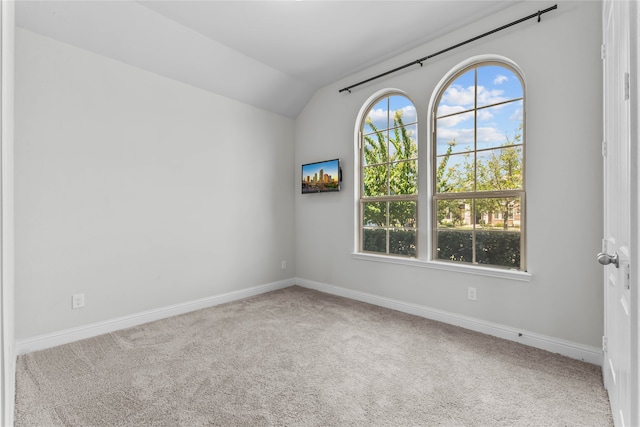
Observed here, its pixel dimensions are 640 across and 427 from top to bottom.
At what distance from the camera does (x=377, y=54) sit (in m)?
3.37

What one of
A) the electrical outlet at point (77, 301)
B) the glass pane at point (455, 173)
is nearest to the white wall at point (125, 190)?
the electrical outlet at point (77, 301)

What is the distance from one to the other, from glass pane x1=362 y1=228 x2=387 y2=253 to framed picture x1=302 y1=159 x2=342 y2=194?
2.18ft

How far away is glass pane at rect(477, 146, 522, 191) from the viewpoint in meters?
2.67

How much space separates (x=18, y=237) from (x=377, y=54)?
3.61 metres

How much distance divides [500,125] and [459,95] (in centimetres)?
50

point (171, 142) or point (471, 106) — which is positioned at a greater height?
point (471, 106)

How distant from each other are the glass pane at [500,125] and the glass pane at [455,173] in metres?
0.18

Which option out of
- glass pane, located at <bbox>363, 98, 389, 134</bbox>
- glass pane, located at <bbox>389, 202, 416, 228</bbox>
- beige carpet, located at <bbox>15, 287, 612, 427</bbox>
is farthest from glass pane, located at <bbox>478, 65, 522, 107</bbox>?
beige carpet, located at <bbox>15, 287, 612, 427</bbox>

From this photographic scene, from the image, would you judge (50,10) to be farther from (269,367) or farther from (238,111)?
(269,367)

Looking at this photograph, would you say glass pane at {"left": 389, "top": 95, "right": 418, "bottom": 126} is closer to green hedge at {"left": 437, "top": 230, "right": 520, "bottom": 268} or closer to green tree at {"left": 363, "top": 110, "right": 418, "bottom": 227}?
green tree at {"left": 363, "top": 110, "right": 418, "bottom": 227}

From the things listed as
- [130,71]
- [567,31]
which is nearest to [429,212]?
[567,31]

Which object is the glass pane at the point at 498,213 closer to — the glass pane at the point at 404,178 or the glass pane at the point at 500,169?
the glass pane at the point at 500,169

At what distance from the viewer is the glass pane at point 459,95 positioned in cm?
292

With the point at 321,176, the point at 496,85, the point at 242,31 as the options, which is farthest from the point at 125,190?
the point at 496,85
